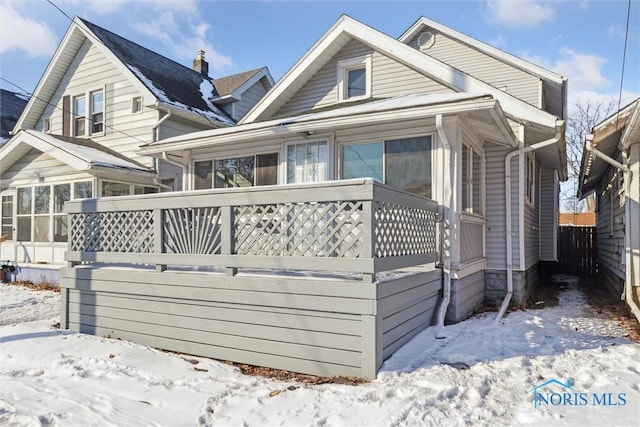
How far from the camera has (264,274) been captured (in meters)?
4.87

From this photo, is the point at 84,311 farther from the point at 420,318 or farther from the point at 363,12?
the point at 363,12

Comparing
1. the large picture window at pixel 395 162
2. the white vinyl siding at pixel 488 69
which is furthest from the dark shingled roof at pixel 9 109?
the white vinyl siding at pixel 488 69

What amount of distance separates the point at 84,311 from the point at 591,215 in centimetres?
3078

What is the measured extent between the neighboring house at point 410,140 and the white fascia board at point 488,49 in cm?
4

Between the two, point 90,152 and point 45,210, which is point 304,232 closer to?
point 90,152

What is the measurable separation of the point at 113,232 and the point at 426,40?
10.7 meters

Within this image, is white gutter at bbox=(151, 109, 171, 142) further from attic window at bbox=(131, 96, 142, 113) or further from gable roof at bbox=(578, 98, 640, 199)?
gable roof at bbox=(578, 98, 640, 199)

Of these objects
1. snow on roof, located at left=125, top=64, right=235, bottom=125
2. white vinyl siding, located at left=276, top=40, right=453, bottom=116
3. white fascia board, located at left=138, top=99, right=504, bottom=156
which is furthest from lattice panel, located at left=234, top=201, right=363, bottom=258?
snow on roof, located at left=125, top=64, right=235, bottom=125

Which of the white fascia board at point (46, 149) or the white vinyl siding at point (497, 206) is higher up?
the white fascia board at point (46, 149)

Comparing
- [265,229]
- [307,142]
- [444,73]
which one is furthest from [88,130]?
[265,229]

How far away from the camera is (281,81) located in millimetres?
9328

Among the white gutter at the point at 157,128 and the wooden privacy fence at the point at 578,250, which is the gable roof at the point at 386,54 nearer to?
the white gutter at the point at 157,128

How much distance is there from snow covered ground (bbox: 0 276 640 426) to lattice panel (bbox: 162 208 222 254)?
1270 millimetres

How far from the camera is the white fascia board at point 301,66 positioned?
8680 millimetres
